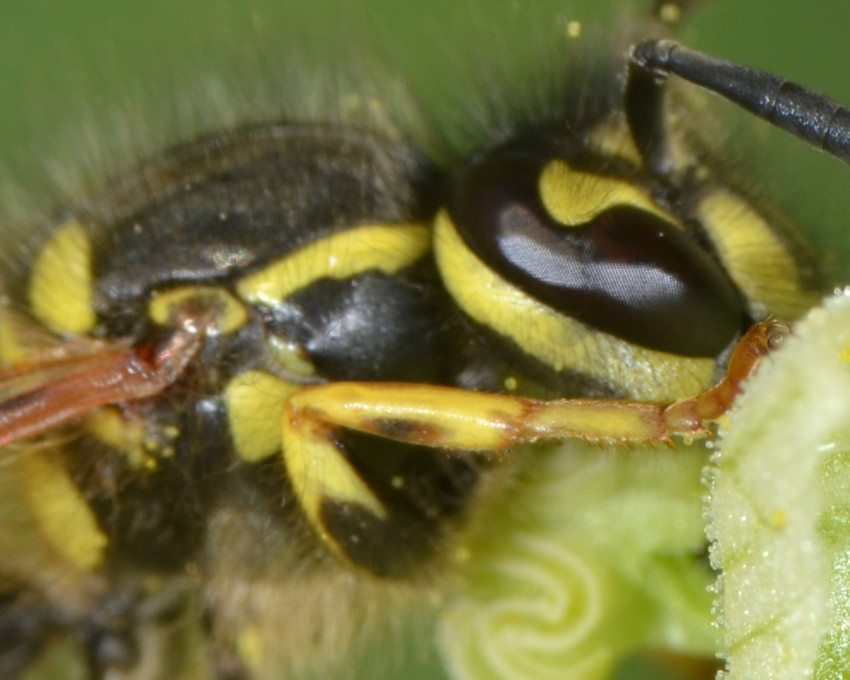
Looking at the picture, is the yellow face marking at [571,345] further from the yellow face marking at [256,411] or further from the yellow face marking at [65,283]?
the yellow face marking at [65,283]

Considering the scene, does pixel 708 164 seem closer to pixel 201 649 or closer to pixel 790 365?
pixel 790 365

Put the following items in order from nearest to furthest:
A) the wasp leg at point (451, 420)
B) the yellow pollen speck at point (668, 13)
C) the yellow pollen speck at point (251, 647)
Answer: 1. the wasp leg at point (451, 420)
2. the yellow pollen speck at point (668, 13)
3. the yellow pollen speck at point (251, 647)

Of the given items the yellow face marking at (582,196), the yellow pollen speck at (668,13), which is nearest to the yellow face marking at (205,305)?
the yellow face marking at (582,196)

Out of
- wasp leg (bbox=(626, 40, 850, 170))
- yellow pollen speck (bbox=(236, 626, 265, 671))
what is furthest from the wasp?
yellow pollen speck (bbox=(236, 626, 265, 671))

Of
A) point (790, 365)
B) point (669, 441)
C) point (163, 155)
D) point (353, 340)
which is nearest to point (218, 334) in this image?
point (353, 340)

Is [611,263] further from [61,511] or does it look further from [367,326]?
[61,511]

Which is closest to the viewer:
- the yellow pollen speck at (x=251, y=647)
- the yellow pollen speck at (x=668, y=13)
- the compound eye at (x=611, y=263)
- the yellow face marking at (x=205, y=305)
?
the compound eye at (x=611, y=263)

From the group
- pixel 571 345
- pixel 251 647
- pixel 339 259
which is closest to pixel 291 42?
pixel 339 259
